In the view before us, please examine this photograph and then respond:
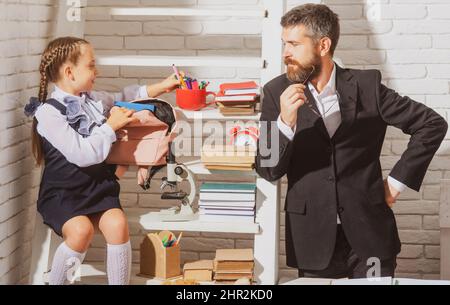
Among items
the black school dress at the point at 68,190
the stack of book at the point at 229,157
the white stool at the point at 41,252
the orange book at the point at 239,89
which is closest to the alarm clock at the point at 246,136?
the stack of book at the point at 229,157

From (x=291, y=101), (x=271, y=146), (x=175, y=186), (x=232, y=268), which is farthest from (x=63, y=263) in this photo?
(x=291, y=101)

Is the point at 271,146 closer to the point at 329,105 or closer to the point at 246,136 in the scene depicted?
the point at 246,136

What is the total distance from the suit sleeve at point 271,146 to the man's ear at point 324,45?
26 cm

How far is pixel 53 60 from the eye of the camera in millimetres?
3184

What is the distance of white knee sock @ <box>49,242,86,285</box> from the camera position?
122 inches

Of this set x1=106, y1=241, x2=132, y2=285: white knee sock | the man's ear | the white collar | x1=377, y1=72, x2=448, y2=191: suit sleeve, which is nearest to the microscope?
x1=106, y1=241, x2=132, y2=285: white knee sock

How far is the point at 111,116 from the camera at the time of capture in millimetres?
3133

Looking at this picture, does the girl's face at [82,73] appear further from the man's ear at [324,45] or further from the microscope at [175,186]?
the man's ear at [324,45]

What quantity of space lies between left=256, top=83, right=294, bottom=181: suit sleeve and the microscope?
307mm

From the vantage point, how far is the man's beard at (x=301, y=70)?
3129mm

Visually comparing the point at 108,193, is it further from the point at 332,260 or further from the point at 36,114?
the point at 332,260

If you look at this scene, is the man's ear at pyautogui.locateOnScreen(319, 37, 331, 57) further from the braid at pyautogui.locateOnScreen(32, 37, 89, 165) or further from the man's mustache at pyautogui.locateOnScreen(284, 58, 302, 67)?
the braid at pyautogui.locateOnScreen(32, 37, 89, 165)

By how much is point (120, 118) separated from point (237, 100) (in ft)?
1.54

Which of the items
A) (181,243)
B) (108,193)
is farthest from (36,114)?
(181,243)
